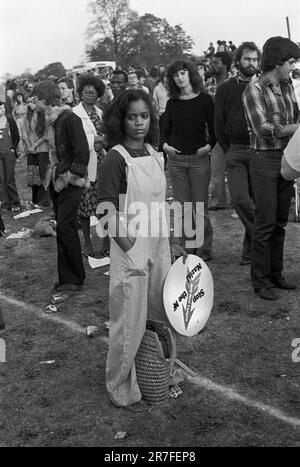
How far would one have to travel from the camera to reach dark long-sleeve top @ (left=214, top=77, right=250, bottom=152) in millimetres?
6034

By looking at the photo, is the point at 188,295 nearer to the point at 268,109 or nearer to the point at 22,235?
the point at 268,109

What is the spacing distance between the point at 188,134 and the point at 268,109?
135 centimetres

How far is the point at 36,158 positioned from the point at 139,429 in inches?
285

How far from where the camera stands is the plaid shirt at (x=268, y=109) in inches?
196

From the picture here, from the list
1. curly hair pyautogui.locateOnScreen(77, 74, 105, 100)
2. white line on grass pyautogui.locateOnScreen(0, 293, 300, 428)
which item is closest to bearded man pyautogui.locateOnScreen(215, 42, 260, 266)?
curly hair pyautogui.locateOnScreen(77, 74, 105, 100)

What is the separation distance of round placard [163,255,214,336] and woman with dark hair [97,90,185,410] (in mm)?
126

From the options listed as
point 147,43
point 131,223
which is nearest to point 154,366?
point 131,223

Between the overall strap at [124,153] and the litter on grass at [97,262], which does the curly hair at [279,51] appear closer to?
the overall strap at [124,153]

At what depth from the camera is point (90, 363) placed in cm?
442

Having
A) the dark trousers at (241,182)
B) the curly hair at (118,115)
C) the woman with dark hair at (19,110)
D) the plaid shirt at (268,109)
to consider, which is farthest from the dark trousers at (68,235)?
the woman with dark hair at (19,110)

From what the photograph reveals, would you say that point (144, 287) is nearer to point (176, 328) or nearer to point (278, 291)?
point (176, 328)

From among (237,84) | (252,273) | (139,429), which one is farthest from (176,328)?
(237,84)

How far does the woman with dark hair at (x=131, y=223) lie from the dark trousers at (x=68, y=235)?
2.12 metres

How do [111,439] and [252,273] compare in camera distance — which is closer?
[111,439]
